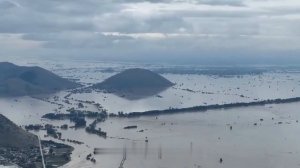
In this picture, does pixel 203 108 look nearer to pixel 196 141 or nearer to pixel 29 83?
pixel 196 141

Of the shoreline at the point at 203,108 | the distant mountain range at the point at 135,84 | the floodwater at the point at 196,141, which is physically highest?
the distant mountain range at the point at 135,84

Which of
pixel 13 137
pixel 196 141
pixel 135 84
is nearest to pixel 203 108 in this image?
pixel 196 141

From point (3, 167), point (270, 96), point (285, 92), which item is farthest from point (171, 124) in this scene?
point (285, 92)

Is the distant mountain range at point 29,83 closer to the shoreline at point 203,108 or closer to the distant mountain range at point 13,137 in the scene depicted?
the shoreline at point 203,108

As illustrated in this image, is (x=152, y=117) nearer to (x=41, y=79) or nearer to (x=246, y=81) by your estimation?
(x=41, y=79)

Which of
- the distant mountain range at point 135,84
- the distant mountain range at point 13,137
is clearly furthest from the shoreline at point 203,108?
the distant mountain range at point 135,84

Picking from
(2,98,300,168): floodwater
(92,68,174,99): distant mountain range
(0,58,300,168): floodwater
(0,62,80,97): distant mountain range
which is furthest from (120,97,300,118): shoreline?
(0,62,80,97): distant mountain range
